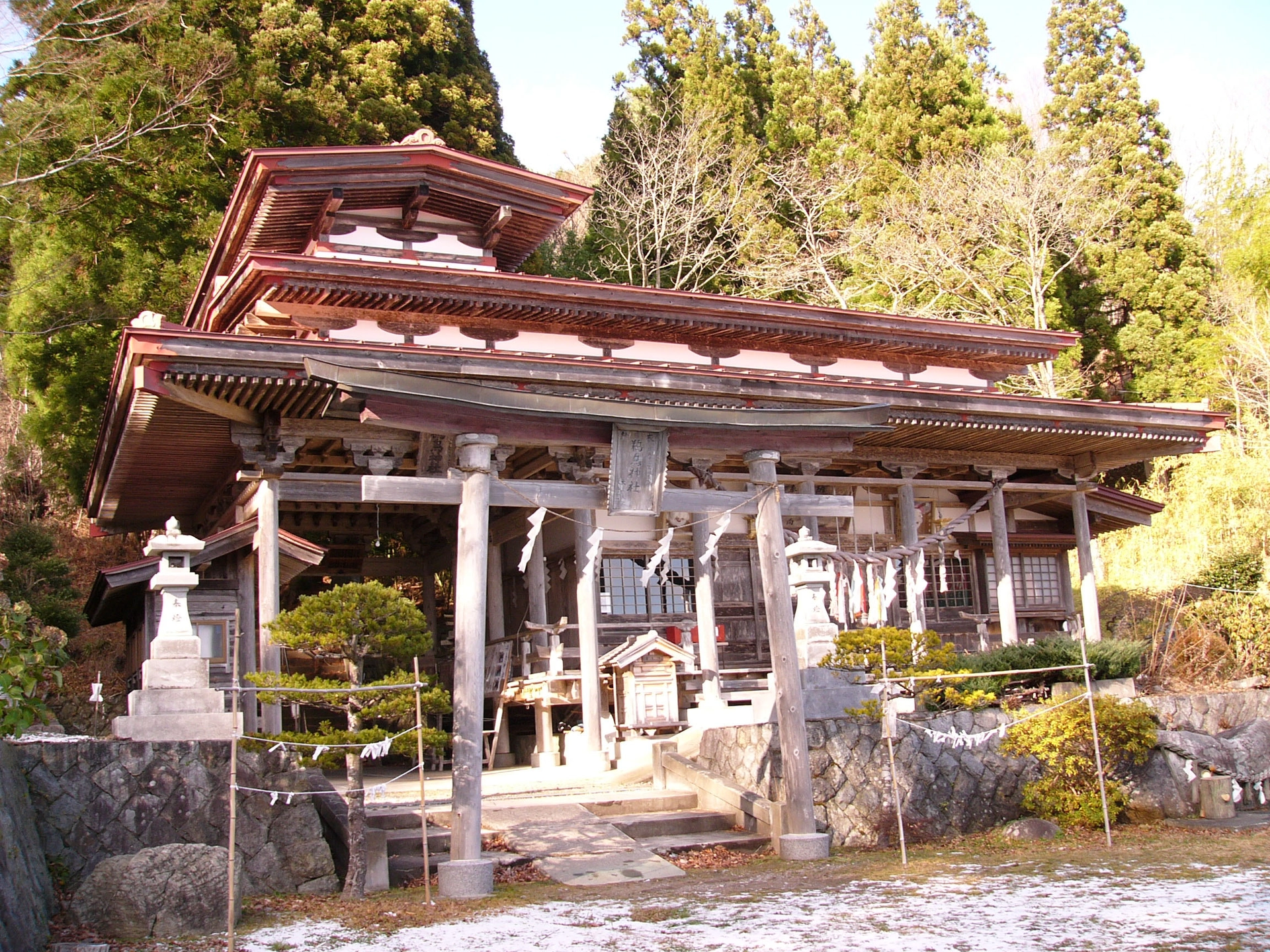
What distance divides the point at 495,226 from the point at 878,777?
1081 centimetres

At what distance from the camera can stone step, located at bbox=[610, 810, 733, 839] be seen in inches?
452

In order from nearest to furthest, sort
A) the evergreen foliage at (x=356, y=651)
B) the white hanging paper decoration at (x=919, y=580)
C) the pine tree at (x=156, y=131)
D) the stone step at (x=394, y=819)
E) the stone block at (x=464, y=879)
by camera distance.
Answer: the stone block at (x=464, y=879) → the evergreen foliage at (x=356, y=651) → the stone step at (x=394, y=819) → the white hanging paper decoration at (x=919, y=580) → the pine tree at (x=156, y=131)

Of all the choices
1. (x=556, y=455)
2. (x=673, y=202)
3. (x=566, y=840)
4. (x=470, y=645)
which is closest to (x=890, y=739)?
(x=566, y=840)

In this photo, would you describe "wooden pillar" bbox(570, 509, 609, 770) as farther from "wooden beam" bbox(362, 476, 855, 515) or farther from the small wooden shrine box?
"wooden beam" bbox(362, 476, 855, 515)

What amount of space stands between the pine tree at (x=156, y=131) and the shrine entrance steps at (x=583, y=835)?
15.3 metres

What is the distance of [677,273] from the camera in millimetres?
34688

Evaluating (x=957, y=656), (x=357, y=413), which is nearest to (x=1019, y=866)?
(x=957, y=656)

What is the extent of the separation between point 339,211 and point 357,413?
5.22m

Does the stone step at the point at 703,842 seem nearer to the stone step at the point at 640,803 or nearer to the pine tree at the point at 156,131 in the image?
the stone step at the point at 640,803

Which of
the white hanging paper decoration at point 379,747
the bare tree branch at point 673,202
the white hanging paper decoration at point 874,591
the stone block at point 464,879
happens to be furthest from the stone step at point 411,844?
the bare tree branch at point 673,202

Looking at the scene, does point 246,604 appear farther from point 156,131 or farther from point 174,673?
point 156,131

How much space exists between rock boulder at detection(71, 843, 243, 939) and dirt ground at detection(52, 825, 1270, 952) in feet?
0.58

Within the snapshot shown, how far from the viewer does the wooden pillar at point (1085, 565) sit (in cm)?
1889

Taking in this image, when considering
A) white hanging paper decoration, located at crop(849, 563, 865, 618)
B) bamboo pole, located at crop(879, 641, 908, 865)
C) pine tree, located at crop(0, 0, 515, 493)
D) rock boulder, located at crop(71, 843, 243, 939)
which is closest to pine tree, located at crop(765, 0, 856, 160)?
pine tree, located at crop(0, 0, 515, 493)
